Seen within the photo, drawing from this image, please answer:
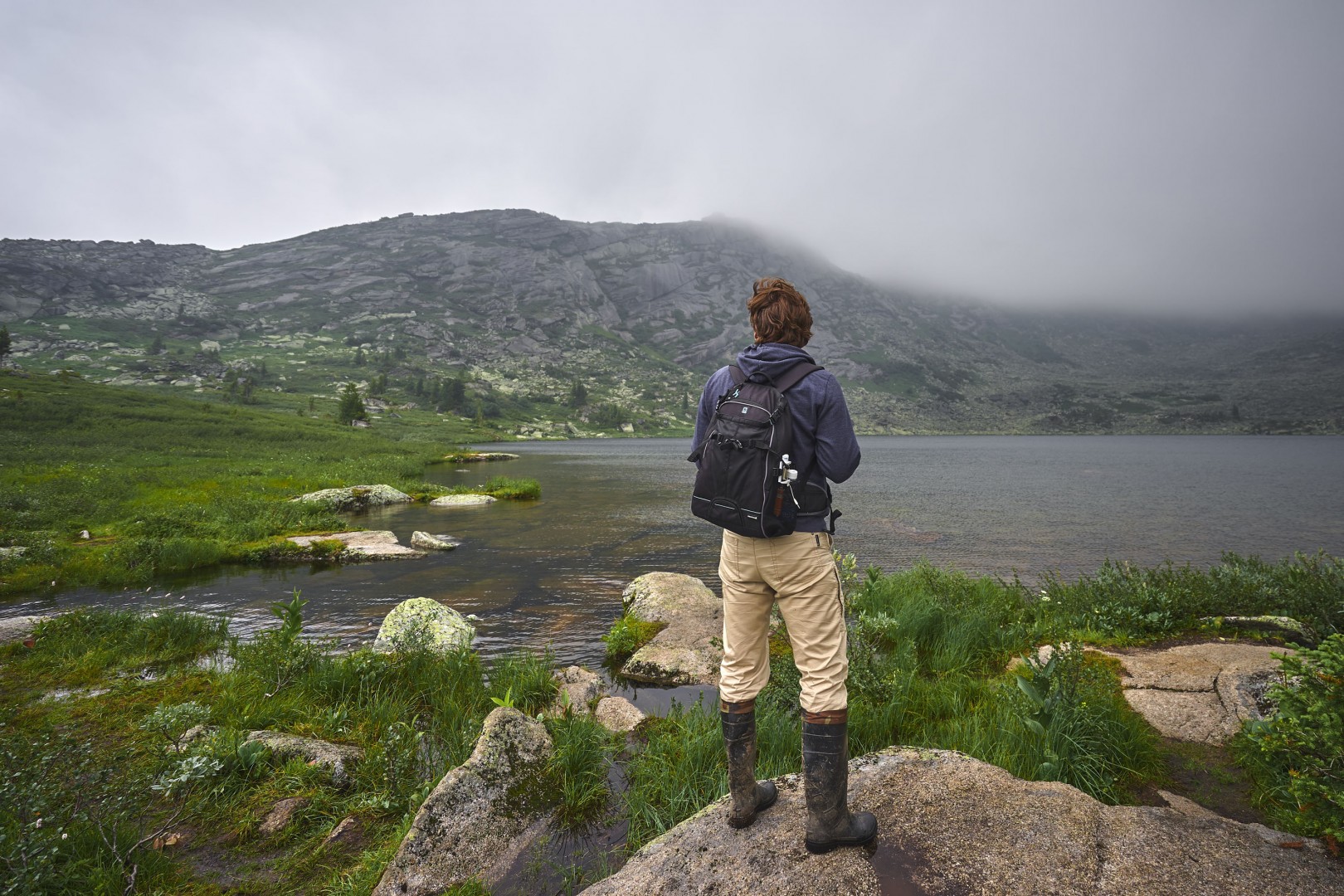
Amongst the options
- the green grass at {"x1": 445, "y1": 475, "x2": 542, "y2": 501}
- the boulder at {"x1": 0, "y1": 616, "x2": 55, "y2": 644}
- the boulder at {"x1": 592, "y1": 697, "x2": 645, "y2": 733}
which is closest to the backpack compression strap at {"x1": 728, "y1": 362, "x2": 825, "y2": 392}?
the boulder at {"x1": 592, "y1": 697, "x2": 645, "y2": 733}

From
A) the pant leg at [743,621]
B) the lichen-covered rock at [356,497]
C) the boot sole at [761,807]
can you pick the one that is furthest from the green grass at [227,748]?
the lichen-covered rock at [356,497]

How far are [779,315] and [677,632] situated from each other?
8.79 metres

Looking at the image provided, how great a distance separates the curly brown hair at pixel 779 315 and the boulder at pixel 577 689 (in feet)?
18.7

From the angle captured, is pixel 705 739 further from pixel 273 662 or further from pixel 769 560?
pixel 273 662

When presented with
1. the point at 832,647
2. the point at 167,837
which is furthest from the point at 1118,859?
the point at 167,837

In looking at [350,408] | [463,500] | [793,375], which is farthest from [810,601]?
[350,408]

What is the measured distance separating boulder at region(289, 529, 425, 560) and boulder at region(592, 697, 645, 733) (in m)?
15.1

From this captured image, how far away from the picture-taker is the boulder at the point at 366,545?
65.9 ft

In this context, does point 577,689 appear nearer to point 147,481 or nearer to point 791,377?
point 791,377

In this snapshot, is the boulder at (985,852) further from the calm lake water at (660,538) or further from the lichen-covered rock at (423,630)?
the calm lake water at (660,538)

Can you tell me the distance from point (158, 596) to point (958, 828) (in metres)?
19.4

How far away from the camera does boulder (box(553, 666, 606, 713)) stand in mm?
8016

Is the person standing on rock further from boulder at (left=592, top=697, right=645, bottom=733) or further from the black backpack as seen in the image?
boulder at (left=592, top=697, right=645, bottom=733)

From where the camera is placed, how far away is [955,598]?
12.4 m
